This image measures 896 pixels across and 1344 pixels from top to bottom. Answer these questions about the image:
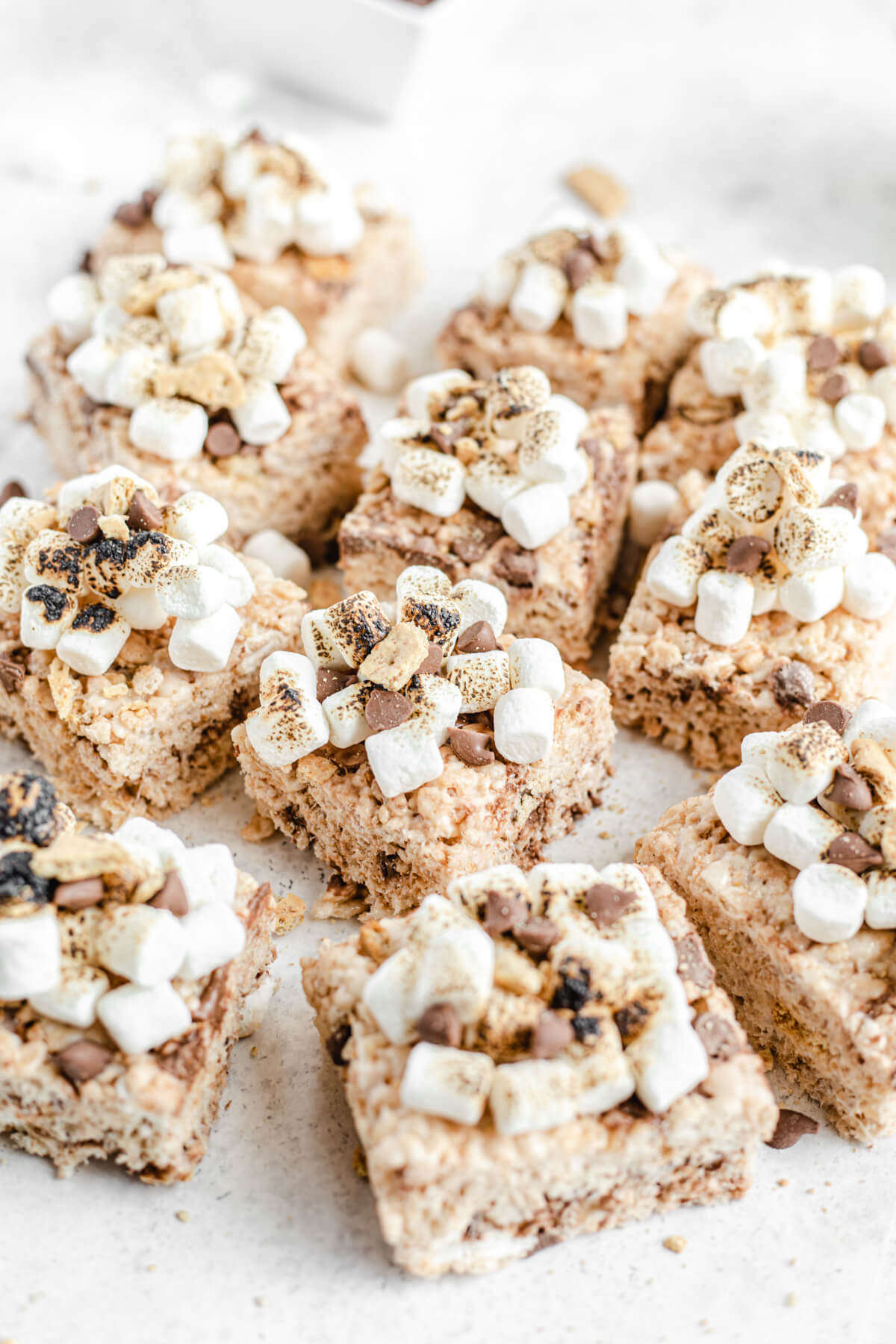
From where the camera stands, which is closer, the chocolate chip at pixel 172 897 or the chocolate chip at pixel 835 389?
the chocolate chip at pixel 172 897

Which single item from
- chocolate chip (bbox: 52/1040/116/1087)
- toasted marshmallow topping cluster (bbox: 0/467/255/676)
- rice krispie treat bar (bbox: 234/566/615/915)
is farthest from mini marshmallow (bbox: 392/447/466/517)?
chocolate chip (bbox: 52/1040/116/1087)

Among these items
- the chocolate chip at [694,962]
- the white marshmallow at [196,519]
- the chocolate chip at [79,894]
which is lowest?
the chocolate chip at [79,894]

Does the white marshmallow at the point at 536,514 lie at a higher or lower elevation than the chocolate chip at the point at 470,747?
higher

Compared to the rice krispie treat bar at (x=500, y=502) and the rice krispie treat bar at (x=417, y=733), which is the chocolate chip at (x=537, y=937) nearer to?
the rice krispie treat bar at (x=417, y=733)

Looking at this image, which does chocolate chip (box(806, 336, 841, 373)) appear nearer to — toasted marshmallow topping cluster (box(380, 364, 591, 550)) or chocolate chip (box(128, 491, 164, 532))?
toasted marshmallow topping cluster (box(380, 364, 591, 550))

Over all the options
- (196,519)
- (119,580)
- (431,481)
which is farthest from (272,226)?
(119,580)

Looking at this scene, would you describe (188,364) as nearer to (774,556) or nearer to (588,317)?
(588,317)

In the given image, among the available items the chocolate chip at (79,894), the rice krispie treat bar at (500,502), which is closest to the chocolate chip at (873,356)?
the rice krispie treat bar at (500,502)

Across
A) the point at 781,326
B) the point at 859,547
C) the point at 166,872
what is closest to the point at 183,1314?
the point at 166,872
